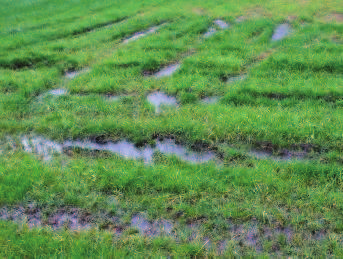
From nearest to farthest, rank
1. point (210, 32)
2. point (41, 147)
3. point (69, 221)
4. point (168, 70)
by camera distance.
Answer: point (69, 221), point (41, 147), point (168, 70), point (210, 32)

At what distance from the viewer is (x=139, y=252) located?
21.1ft

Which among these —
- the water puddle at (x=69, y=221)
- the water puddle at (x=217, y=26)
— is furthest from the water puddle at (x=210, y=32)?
the water puddle at (x=69, y=221)

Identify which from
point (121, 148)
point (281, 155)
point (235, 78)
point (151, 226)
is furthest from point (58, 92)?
point (281, 155)

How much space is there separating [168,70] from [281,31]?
7059mm

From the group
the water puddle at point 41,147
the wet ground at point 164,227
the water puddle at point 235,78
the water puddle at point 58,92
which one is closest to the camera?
the wet ground at point 164,227

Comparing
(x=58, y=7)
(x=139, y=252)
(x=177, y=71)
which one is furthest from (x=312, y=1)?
(x=139, y=252)

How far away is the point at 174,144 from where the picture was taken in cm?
977

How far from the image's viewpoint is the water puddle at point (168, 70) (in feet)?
46.1

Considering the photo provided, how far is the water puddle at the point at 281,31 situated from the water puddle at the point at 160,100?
742cm

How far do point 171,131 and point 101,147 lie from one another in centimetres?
185

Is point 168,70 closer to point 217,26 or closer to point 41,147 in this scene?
point 41,147

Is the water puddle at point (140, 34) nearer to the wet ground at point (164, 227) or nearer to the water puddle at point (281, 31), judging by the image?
the water puddle at point (281, 31)

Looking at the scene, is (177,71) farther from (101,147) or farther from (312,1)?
(312,1)

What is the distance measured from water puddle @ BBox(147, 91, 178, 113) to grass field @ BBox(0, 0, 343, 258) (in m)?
0.03
